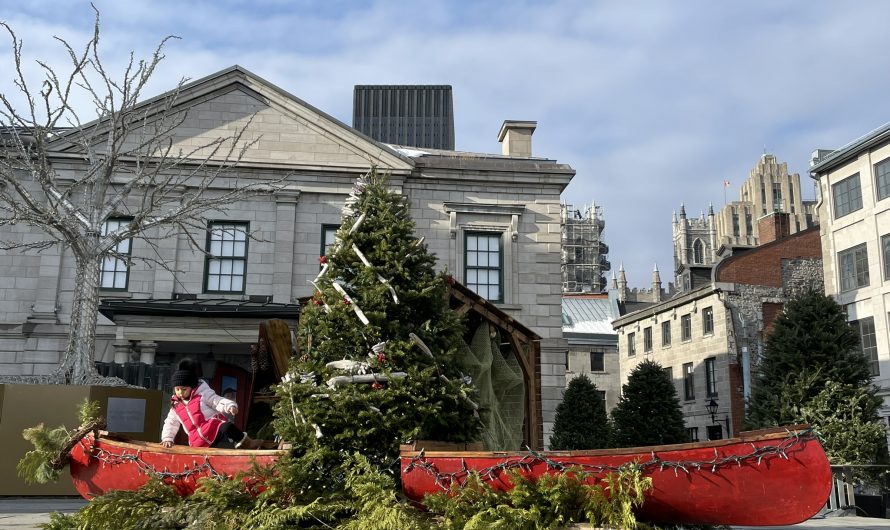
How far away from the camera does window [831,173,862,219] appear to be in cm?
3281

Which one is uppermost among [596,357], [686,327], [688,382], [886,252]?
[886,252]

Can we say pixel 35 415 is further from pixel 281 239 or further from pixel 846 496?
pixel 846 496

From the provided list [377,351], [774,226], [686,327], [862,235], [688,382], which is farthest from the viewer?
[686,327]

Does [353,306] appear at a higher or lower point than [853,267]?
lower

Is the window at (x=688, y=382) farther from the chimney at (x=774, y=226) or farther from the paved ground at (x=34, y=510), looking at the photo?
the paved ground at (x=34, y=510)

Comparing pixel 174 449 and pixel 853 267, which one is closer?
pixel 174 449

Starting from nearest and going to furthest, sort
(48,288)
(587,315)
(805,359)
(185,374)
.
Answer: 1. (185,374)
2. (805,359)
3. (48,288)
4. (587,315)

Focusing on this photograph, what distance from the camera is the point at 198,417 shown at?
856cm

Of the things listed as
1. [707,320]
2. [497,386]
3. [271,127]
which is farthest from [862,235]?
[497,386]

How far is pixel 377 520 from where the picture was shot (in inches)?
253

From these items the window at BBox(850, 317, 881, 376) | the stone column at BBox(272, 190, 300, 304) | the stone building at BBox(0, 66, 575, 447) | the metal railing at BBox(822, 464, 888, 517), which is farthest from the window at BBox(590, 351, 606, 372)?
the stone column at BBox(272, 190, 300, 304)

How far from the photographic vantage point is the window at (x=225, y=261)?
2189 cm

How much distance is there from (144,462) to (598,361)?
4932 centimetres

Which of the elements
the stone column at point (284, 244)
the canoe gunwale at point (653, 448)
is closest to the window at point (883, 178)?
the stone column at point (284, 244)
